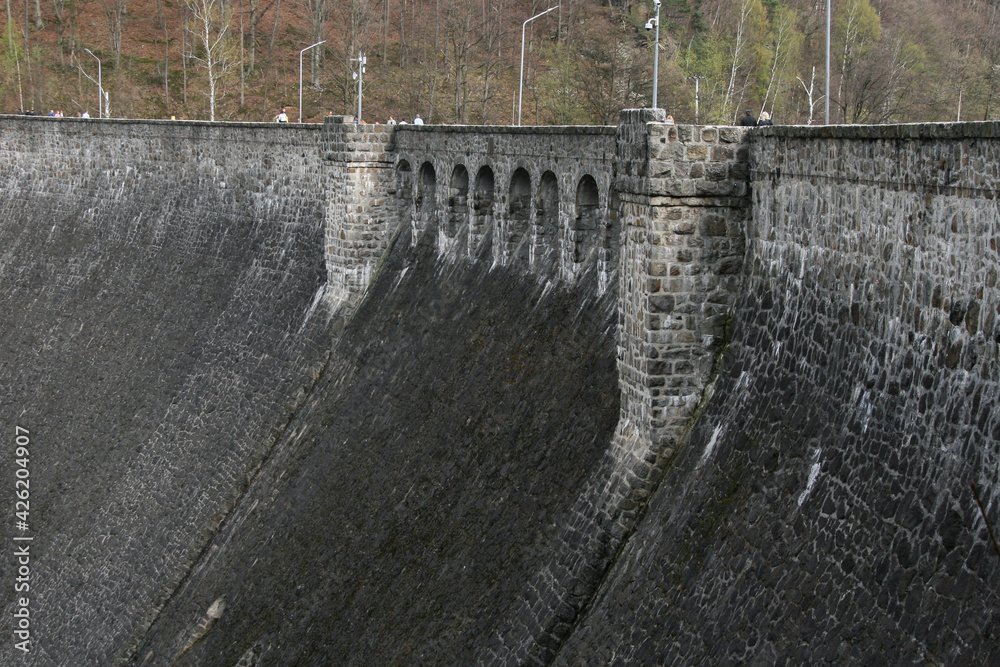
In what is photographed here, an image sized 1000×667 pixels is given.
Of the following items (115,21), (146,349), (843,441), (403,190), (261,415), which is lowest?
(261,415)

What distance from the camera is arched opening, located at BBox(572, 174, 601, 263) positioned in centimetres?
1830

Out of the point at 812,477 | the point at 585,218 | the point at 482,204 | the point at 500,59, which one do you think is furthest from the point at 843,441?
the point at 500,59

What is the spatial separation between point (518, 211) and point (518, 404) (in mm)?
4061

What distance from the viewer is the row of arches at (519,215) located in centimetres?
1825

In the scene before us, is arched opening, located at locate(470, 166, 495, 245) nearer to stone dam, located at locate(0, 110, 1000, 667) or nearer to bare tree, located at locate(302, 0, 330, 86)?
stone dam, located at locate(0, 110, 1000, 667)

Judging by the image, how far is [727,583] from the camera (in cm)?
1160

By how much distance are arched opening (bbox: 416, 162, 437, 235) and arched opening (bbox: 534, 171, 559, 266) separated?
5.52 metres

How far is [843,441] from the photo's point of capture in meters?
10.9

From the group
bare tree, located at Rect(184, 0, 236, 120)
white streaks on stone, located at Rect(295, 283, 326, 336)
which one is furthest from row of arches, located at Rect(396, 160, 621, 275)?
bare tree, located at Rect(184, 0, 236, 120)

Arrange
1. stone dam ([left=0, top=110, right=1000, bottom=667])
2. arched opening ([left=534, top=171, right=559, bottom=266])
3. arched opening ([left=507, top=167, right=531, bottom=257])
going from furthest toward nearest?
arched opening ([left=507, top=167, right=531, bottom=257]), arched opening ([left=534, top=171, right=559, bottom=266]), stone dam ([left=0, top=110, right=1000, bottom=667])

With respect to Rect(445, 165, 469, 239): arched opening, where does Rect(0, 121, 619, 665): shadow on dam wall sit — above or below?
below

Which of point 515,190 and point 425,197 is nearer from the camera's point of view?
point 515,190

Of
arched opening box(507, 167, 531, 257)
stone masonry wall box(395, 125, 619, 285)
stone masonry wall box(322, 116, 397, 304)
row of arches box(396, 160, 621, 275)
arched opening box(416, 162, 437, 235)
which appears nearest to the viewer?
stone masonry wall box(395, 125, 619, 285)

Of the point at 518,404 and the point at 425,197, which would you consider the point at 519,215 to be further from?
the point at 425,197
